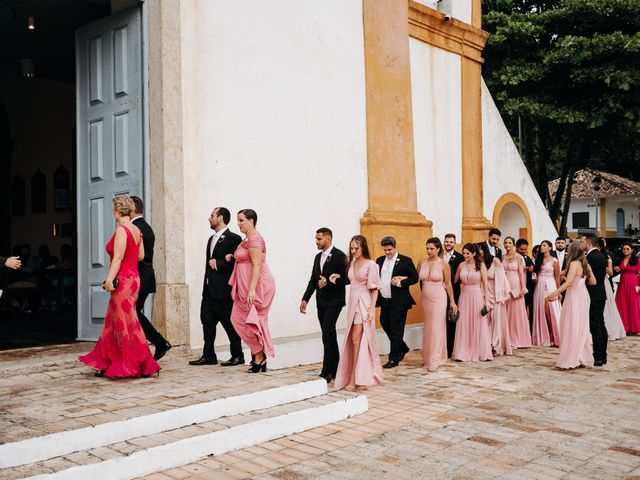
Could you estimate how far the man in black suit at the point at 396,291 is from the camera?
9047mm

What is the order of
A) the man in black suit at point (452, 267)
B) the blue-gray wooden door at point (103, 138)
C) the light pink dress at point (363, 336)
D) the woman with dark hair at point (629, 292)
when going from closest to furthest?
the light pink dress at point (363, 336), the blue-gray wooden door at point (103, 138), the man in black suit at point (452, 267), the woman with dark hair at point (629, 292)

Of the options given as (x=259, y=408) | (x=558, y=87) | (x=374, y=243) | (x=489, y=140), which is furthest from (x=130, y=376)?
(x=558, y=87)

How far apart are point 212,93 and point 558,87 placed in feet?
41.4

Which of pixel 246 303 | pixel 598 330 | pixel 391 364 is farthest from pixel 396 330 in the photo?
pixel 246 303

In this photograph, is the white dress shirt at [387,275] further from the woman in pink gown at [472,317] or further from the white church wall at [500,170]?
the white church wall at [500,170]

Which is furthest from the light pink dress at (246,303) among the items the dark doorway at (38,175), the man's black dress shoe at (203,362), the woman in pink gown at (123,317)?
the dark doorway at (38,175)

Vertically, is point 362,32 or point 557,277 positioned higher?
point 362,32

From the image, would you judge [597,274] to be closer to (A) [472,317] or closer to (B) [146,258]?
(A) [472,317]

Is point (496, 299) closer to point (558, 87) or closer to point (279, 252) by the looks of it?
point (279, 252)

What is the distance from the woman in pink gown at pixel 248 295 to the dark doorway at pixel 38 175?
3.70 meters

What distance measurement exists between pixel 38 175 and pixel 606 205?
142 feet

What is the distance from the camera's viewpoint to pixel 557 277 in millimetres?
11516

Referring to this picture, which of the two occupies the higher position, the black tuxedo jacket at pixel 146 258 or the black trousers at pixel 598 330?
the black tuxedo jacket at pixel 146 258

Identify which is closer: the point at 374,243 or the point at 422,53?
the point at 374,243
